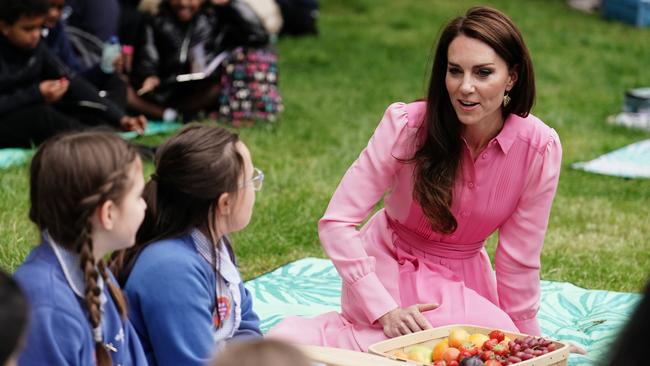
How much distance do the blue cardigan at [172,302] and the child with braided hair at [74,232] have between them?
0.81 feet

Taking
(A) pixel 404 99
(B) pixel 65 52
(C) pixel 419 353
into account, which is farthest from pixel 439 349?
(A) pixel 404 99

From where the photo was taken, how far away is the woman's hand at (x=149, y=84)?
7.66m

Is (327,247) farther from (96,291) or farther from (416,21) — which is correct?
(416,21)

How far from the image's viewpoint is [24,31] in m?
6.47

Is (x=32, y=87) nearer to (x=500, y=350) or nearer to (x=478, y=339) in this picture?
(x=478, y=339)

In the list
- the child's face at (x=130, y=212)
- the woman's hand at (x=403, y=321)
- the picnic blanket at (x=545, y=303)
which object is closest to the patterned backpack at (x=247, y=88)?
the picnic blanket at (x=545, y=303)

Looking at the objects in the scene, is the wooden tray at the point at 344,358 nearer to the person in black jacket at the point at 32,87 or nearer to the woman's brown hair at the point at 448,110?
the woman's brown hair at the point at 448,110

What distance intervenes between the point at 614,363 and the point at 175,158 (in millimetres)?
1782

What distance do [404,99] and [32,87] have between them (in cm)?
332

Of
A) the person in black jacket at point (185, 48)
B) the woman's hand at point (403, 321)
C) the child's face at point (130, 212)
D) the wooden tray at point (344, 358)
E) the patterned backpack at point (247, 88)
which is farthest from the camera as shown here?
the person in black jacket at point (185, 48)

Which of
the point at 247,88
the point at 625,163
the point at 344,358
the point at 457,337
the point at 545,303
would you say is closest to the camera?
→ the point at 344,358

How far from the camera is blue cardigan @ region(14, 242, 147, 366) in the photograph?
108 inches

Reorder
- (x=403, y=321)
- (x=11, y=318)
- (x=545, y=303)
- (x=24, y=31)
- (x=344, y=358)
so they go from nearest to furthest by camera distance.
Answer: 1. (x=11, y=318)
2. (x=344, y=358)
3. (x=403, y=321)
4. (x=545, y=303)
5. (x=24, y=31)

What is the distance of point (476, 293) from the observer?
12.8 ft
